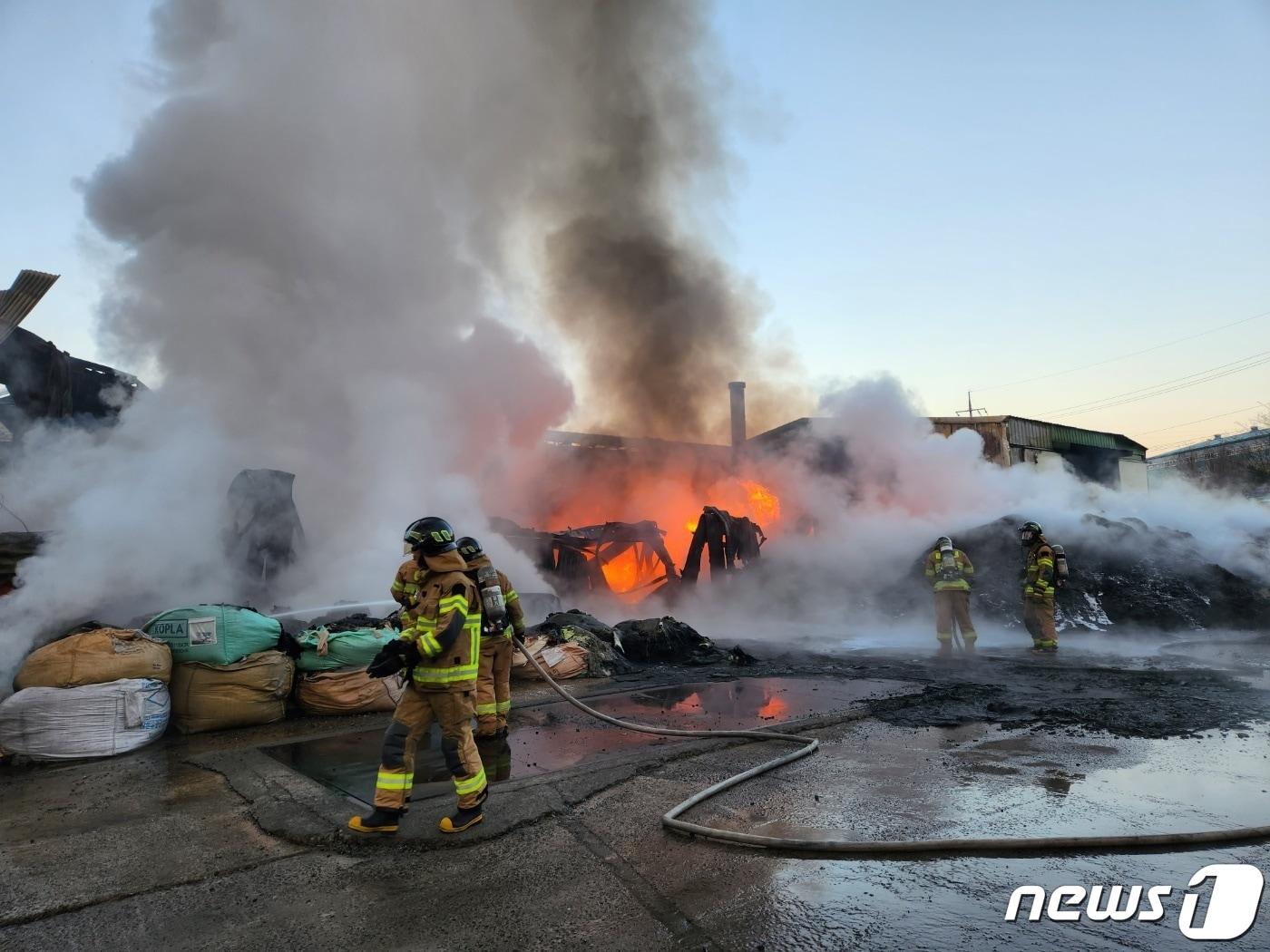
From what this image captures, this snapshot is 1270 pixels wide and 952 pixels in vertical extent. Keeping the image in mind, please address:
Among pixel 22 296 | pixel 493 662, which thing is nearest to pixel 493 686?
pixel 493 662

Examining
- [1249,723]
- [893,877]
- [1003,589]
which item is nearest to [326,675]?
[893,877]

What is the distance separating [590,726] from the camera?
218 inches

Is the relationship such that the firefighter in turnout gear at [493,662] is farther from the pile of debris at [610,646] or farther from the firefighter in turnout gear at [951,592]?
the firefighter in turnout gear at [951,592]

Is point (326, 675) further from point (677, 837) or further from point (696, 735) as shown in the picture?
point (677, 837)

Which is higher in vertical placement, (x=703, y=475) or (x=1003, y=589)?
(x=703, y=475)

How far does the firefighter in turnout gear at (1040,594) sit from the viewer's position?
9.13 m

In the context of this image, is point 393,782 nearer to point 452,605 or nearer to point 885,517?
point 452,605

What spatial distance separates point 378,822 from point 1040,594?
28.8ft

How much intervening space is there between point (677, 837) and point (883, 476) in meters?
14.7

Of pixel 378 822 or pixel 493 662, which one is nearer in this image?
pixel 378 822

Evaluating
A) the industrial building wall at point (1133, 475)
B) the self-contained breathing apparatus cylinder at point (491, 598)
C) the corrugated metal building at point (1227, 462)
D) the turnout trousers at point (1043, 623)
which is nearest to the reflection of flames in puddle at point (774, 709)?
the self-contained breathing apparatus cylinder at point (491, 598)

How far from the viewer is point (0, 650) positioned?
187 inches

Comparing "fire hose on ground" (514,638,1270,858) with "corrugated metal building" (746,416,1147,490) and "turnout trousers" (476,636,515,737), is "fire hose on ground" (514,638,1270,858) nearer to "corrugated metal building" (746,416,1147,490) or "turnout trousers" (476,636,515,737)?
"turnout trousers" (476,636,515,737)

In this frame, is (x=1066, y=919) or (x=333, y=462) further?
(x=333, y=462)
